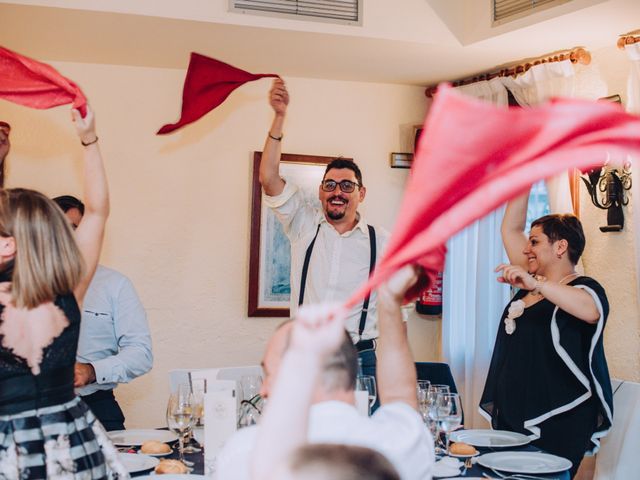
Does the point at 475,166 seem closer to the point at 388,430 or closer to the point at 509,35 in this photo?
the point at 388,430

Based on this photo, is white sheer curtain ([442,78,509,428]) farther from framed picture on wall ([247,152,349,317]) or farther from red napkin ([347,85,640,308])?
red napkin ([347,85,640,308])

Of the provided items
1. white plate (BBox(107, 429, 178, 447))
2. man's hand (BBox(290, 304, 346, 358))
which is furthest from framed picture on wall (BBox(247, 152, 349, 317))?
man's hand (BBox(290, 304, 346, 358))

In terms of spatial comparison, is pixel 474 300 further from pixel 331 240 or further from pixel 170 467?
pixel 170 467

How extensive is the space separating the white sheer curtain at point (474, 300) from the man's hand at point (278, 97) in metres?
1.43

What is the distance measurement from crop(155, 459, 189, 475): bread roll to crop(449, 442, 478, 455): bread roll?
80cm

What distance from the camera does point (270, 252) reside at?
4555 mm

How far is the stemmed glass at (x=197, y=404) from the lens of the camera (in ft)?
7.73

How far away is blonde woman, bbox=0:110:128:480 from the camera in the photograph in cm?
177

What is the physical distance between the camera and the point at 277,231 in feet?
14.9

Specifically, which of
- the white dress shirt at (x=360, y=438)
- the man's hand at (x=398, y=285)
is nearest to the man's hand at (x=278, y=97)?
the man's hand at (x=398, y=285)

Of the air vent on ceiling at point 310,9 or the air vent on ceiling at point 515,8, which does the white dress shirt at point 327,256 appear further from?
the air vent on ceiling at point 515,8

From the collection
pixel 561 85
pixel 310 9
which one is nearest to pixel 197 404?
pixel 310 9

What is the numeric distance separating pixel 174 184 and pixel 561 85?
2149mm

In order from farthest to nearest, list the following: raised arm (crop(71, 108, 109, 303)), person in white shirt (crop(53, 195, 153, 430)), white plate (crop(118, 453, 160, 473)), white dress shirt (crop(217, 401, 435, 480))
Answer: person in white shirt (crop(53, 195, 153, 430)) < white plate (crop(118, 453, 160, 473)) < raised arm (crop(71, 108, 109, 303)) < white dress shirt (crop(217, 401, 435, 480))
